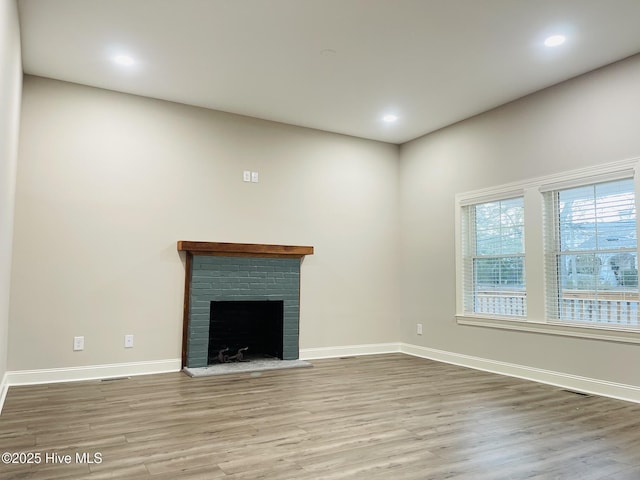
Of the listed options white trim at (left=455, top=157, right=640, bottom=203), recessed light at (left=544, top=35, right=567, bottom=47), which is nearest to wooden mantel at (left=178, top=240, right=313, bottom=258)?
white trim at (left=455, top=157, right=640, bottom=203)

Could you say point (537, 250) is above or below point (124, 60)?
below

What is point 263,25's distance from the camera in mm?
3357

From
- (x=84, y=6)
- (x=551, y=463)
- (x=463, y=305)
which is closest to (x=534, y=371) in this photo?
(x=463, y=305)

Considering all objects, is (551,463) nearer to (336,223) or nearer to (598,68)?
(598,68)

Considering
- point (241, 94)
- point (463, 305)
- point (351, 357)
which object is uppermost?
point (241, 94)

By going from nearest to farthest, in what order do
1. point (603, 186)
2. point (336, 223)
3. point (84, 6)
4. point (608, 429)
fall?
point (608, 429), point (84, 6), point (603, 186), point (336, 223)

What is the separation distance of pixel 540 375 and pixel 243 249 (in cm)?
317

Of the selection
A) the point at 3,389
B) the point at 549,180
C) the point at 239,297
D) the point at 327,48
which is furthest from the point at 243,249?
the point at 549,180

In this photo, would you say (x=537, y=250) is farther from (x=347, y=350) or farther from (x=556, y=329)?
(x=347, y=350)

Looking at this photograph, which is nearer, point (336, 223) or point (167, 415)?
point (167, 415)

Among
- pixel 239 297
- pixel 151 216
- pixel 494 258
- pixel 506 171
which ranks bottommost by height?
pixel 239 297

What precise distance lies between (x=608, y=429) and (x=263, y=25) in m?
3.60

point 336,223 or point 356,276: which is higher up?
point 336,223

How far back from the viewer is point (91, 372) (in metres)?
4.23
